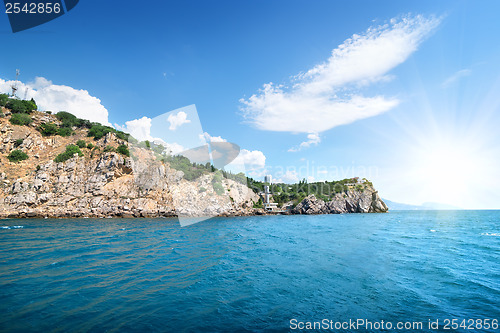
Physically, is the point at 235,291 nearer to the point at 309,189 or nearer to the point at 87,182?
the point at 87,182

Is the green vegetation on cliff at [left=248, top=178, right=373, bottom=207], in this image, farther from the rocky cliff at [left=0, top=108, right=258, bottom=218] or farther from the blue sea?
the blue sea

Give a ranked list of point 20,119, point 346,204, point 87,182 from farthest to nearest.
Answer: point 346,204 → point 87,182 → point 20,119

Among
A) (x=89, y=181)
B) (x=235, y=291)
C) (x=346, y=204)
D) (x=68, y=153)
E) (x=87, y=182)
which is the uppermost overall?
(x=68, y=153)

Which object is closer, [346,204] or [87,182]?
[87,182]

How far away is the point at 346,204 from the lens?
4818 inches

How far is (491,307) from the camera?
28.7 feet

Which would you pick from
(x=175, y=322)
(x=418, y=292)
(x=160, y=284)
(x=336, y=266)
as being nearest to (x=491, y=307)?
(x=418, y=292)

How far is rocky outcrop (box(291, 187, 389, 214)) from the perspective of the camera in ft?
369

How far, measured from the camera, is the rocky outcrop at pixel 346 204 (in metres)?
112

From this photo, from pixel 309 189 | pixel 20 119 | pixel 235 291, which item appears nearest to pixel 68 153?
pixel 20 119

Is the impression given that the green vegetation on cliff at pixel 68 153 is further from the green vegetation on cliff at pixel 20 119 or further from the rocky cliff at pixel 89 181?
the green vegetation on cliff at pixel 20 119

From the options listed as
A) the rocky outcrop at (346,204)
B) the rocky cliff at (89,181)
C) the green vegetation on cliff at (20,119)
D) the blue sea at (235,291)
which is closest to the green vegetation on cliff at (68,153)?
the rocky cliff at (89,181)

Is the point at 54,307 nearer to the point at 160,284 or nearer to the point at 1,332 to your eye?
the point at 1,332

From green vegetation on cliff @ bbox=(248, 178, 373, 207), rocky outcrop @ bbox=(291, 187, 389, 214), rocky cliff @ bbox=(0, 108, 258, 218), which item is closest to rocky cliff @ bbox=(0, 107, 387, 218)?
rocky cliff @ bbox=(0, 108, 258, 218)
